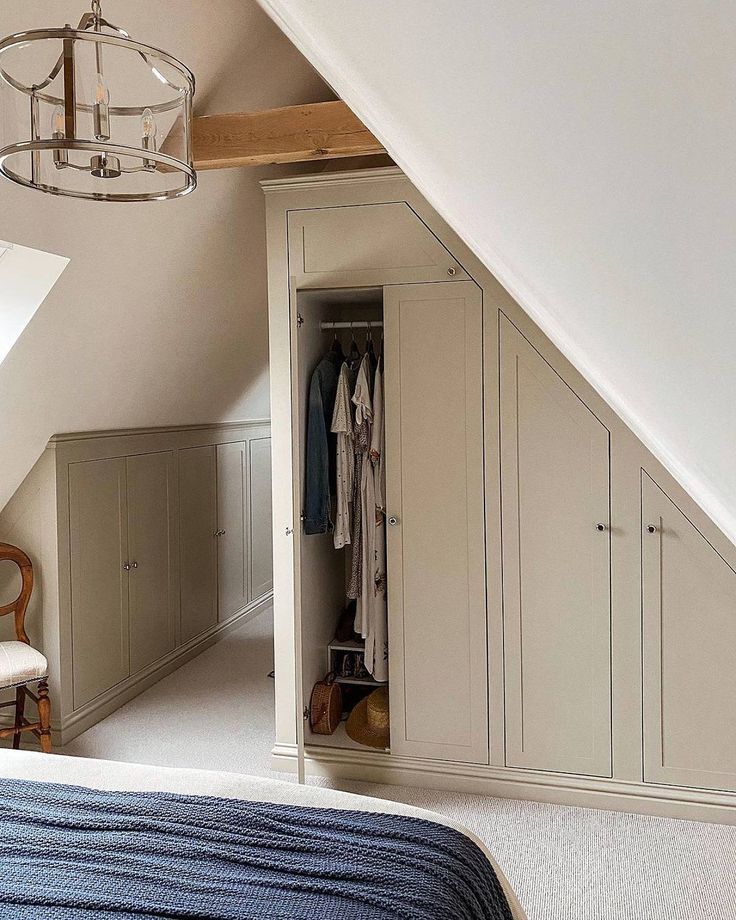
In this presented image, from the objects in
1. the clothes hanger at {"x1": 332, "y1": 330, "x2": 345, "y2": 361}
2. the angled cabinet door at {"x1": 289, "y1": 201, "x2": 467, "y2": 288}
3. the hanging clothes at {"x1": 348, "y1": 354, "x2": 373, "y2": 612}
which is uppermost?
the angled cabinet door at {"x1": 289, "y1": 201, "x2": 467, "y2": 288}

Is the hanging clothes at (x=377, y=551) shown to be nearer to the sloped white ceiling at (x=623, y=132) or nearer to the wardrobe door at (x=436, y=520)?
the wardrobe door at (x=436, y=520)

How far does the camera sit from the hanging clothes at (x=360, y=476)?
304 cm

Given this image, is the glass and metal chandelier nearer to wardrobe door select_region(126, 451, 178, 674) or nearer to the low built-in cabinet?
the low built-in cabinet

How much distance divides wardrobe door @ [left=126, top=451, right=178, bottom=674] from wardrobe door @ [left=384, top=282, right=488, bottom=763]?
64.0 inches

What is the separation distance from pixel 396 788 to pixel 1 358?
221 cm

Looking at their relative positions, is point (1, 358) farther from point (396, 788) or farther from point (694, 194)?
point (694, 194)

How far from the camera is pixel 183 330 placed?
3668mm

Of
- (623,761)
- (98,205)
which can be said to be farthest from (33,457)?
(623,761)

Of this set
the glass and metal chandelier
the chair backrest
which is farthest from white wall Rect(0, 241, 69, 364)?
the glass and metal chandelier

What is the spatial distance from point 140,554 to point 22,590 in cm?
75

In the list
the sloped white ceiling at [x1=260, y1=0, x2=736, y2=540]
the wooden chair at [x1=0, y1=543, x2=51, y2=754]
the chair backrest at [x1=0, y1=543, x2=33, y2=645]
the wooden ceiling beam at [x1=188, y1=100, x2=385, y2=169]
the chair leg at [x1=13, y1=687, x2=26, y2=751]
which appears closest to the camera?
the sloped white ceiling at [x1=260, y1=0, x2=736, y2=540]

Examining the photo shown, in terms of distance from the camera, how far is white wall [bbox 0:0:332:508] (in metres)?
2.39

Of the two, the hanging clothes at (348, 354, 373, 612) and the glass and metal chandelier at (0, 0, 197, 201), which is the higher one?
the glass and metal chandelier at (0, 0, 197, 201)

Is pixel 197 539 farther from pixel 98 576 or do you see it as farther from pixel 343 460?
pixel 343 460
